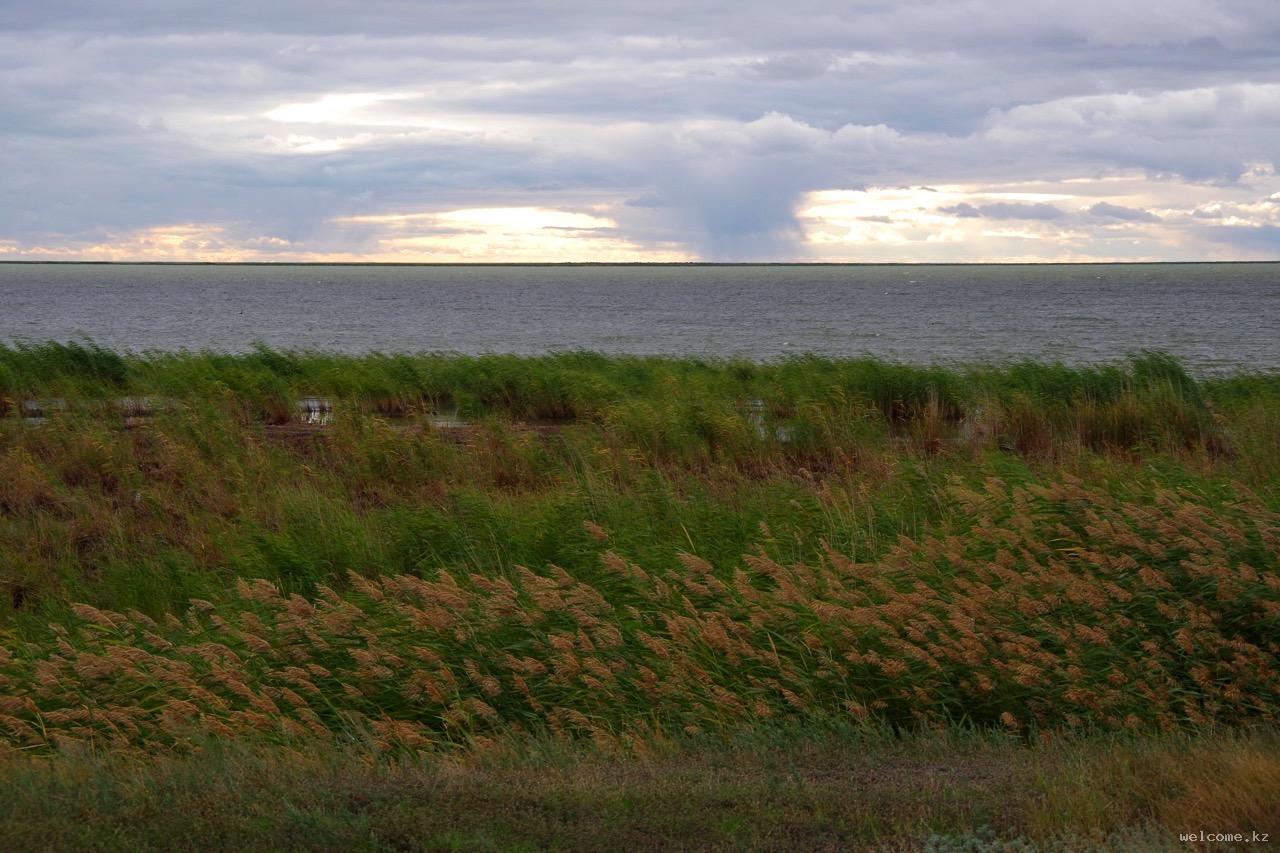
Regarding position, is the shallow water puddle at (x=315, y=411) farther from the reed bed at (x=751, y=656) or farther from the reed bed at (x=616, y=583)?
the reed bed at (x=751, y=656)

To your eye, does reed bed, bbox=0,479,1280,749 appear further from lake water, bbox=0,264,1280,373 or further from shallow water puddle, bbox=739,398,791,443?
lake water, bbox=0,264,1280,373

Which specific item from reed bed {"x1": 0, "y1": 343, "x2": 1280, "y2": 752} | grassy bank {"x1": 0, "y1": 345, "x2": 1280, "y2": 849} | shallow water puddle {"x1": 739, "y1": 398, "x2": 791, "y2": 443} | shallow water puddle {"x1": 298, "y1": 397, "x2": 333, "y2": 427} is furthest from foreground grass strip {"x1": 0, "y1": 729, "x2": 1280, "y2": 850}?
shallow water puddle {"x1": 298, "y1": 397, "x2": 333, "y2": 427}

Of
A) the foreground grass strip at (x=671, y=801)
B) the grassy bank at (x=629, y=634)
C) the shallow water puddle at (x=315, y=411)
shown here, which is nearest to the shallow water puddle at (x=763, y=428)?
the grassy bank at (x=629, y=634)

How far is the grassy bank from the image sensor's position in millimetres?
4648

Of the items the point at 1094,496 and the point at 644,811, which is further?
the point at 1094,496

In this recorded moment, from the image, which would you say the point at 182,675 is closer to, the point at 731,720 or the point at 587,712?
the point at 587,712

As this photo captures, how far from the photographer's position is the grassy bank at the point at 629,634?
4.65 meters

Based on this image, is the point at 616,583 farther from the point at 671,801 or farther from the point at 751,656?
the point at 671,801

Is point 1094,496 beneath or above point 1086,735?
above

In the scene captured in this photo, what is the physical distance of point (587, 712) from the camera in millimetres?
6477

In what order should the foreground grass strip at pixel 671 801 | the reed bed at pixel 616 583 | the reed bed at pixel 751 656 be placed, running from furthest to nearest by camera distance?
1. the reed bed at pixel 616 583
2. the reed bed at pixel 751 656
3. the foreground grass strip at pixel 671 801

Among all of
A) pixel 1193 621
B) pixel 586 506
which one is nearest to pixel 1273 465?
pixel 1193 621

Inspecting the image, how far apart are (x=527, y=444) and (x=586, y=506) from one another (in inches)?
152

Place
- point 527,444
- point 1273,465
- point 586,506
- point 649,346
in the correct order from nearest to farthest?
1. point 586,506
2. point 1273,465
3. point 527,444
4. point 649,346
